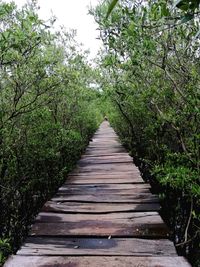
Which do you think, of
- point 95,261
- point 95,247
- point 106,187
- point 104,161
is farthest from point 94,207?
point 104,161

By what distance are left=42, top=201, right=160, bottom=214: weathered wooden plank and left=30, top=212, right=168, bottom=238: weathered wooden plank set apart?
165mm

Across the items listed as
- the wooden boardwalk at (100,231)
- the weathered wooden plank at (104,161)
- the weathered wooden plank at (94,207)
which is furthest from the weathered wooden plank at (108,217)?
the weathered wooden plank at (104,161)

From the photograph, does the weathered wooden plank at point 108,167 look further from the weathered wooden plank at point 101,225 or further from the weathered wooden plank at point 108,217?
the weathered wooden plank at point 101,225

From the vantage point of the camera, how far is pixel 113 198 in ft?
14.5

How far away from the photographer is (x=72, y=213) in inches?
149

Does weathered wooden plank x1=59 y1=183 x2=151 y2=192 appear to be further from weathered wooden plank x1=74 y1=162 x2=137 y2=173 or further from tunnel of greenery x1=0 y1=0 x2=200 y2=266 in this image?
weathered wooden plank x1=74 y1=162 x2=137 y2=173

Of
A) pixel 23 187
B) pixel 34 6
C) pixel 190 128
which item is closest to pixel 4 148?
pixel 23 187

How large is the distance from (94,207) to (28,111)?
66.3 inches

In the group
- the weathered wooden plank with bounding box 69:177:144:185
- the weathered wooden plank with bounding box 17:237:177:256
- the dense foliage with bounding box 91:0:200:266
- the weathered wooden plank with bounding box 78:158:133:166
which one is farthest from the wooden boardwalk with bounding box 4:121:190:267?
the weathered wooden plank with bounding box 78:158:133:166

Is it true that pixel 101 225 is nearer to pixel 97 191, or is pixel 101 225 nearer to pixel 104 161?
pixel 97 191

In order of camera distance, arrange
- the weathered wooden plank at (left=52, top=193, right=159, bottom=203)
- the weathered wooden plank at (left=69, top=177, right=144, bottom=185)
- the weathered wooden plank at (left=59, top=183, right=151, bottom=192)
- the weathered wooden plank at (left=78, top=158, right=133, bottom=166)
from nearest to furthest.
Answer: the weathered wooden plank at (left=52, top=193, right=159, bottom=203) → the weathered wooden plank at (left=59, top=183, right=151, bottom=192) → the weathered wooden plank at (left=69, top=177, right=144, bottom=185) → the weathered wooden plank at (left=78, top=158, right=133, bottom=166)

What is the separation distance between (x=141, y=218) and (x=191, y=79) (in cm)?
182

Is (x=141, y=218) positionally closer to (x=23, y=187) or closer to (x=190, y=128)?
(x=190, y=128)

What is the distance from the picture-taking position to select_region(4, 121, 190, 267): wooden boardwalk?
2.50 m
